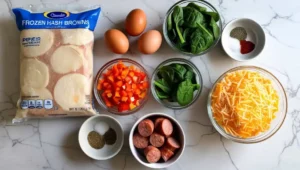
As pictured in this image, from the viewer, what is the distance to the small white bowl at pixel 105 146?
1538 mm

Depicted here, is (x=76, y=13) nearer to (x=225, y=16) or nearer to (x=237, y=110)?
(x=225, y=16)

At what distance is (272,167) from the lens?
62.7 inches

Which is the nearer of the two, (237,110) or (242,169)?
(237,110)

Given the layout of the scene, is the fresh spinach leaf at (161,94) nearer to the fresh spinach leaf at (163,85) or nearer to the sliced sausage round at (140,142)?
the fresh spinach leaf at (163,85)

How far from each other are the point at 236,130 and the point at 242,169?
233 mm

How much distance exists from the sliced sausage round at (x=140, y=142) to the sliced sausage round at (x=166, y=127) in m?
0.08

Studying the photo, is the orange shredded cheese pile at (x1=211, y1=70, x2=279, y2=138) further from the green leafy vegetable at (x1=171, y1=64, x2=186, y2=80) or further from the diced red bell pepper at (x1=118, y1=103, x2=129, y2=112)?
the diced red bell pepper at (x1=118, y1=103, x2=129, y2=112)

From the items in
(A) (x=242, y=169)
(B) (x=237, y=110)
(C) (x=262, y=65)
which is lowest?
(A) (x=242, y=169)

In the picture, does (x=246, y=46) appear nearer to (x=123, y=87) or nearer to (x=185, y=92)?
(x=185, y=92)

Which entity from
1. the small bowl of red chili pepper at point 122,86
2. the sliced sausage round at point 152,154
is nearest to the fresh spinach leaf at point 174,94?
the small bowl of red chili pepper at point 122,86

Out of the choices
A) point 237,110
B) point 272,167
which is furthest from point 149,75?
point 272,167

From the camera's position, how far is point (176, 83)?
1.51 metres

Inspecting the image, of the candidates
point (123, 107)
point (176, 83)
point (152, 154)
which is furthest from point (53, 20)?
point (152, 154)

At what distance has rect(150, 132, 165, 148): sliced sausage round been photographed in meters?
1.48
